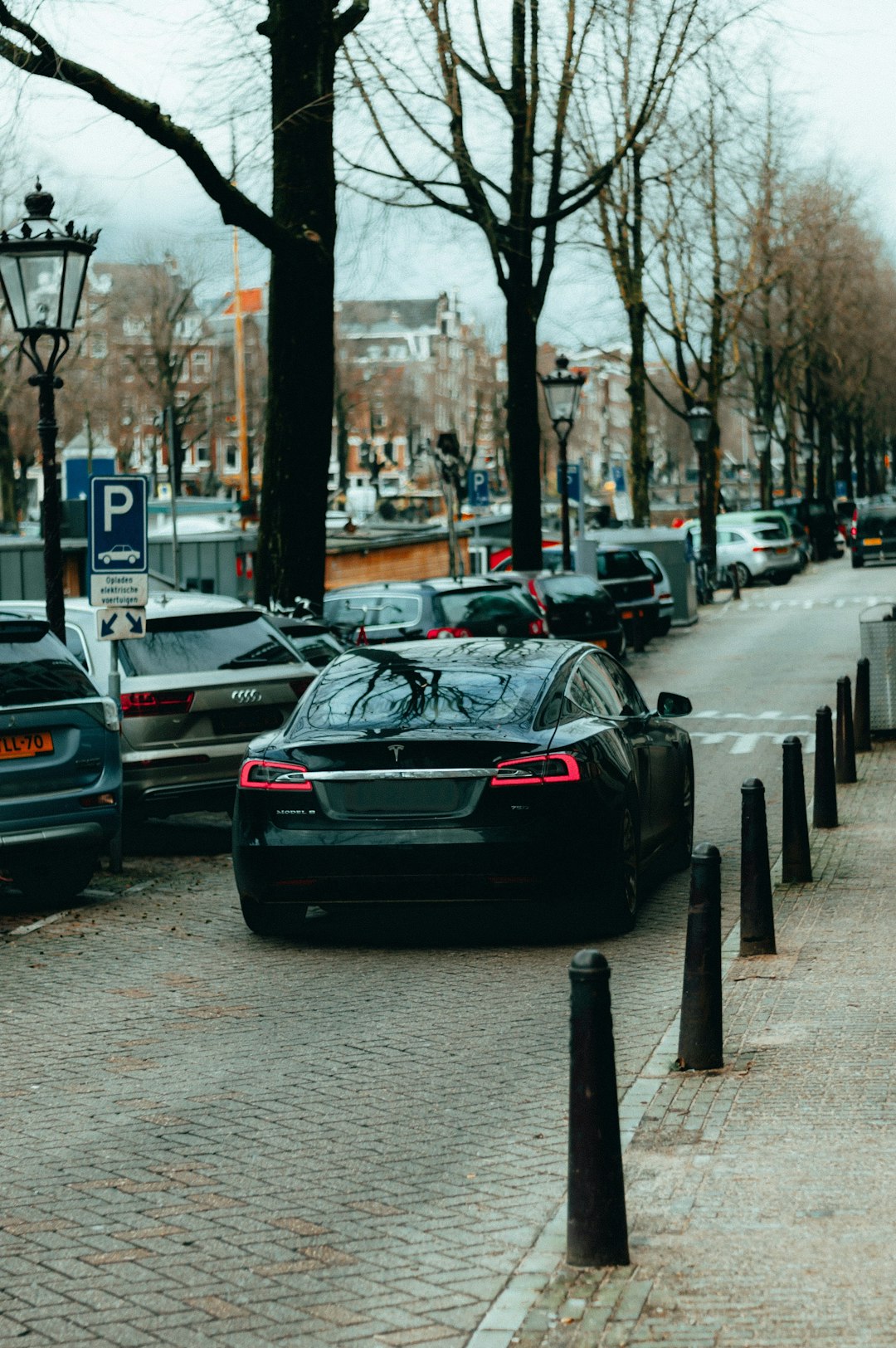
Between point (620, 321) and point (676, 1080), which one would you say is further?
point (620, 321)

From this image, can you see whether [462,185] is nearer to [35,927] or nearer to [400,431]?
[35,927]

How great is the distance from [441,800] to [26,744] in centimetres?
262

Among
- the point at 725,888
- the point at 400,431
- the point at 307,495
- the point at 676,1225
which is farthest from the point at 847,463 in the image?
the point at 676,1225

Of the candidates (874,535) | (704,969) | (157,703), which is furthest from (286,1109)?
(874,535)

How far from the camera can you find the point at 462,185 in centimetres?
2522

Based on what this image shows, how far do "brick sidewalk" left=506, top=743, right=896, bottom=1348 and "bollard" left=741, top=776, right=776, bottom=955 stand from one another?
5.3 inches

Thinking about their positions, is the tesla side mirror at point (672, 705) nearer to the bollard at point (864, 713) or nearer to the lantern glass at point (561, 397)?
the bollard at point (864, 713)

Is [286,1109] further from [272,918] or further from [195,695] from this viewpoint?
[195,695]

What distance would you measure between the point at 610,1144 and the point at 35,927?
6074 mm

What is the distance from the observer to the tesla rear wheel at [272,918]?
9.06 m

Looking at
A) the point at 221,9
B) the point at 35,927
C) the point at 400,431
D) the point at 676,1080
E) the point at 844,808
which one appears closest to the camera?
the point at 676,1080

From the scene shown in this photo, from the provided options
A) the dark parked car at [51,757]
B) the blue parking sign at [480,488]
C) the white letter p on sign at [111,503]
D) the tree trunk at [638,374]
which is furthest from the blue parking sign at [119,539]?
the tree trunk at [638,374]

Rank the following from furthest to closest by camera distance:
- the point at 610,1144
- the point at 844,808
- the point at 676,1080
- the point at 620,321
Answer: the point at 620,321 → the point at 844,808 → the point at 676,1080 → the point at 610,1144

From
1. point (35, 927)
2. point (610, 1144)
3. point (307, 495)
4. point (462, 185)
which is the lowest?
point (35, 927)
